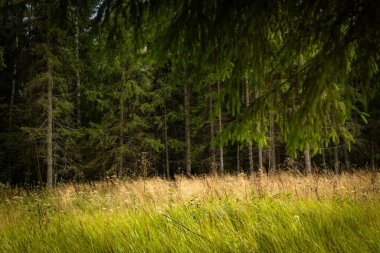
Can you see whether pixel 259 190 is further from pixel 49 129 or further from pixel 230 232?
pixel 49 129

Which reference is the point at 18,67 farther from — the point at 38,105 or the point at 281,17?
the point at 281,17

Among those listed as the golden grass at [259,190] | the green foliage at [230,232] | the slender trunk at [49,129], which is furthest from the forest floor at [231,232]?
the slender trunk at [49,129]

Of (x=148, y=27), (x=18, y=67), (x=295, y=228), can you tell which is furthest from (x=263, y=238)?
(x=18, y=67)

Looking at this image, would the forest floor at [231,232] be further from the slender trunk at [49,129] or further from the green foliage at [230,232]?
the slender trunk at [49,129]

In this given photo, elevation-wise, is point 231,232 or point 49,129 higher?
point 49,129

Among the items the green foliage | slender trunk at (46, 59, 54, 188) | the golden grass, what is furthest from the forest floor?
slender trunk at (46, 59, 54, 188)

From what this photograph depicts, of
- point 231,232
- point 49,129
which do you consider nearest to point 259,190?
point 231,232

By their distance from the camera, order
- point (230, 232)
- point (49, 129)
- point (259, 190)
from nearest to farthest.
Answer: point (230, 232), point (259, 190), point (49, 129)

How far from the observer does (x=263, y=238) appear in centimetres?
289

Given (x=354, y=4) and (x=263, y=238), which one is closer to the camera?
(x=354, y=4)

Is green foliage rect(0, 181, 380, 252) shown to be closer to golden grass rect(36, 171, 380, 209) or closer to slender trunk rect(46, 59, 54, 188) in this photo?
golden grass rect(36, 171, 380, 209)

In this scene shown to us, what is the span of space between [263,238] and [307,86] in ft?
6.10

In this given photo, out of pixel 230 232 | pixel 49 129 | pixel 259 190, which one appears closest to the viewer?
pixel 230 232

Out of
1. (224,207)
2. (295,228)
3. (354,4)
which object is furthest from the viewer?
(224,207)
